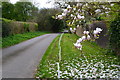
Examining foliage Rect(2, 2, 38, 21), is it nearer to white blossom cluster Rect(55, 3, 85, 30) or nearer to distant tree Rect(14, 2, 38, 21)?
distant tree Rect(14, 2, 38, 21)

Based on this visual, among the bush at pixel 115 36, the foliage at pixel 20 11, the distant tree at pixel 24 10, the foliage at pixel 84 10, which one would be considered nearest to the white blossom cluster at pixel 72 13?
the foliage at pixel 84 10

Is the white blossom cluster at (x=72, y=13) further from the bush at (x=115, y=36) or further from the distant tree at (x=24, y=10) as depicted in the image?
the distant tree at (x=24, y=10)

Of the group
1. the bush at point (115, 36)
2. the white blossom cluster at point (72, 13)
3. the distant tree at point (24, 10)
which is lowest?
the bush at point (115, 36)

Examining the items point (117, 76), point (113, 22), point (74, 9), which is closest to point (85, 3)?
point (74, 9)

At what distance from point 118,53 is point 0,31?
26.5 feet

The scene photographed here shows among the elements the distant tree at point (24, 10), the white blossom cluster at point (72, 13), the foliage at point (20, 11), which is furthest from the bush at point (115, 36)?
the distant tree at point (24, 10)

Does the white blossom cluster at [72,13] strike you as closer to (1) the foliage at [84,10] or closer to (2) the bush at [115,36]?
(1) the foliage at [84,10]

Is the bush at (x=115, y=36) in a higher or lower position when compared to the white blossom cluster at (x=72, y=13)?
lower

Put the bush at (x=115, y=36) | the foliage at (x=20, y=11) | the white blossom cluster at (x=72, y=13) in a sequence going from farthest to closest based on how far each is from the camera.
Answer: the foliage at (x=20, y=11) → the bush at (x=115, y=36) → the white blossom cluster at (x=72, y=13)

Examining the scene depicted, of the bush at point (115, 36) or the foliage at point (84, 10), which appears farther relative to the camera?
the bush at point (115, 36)

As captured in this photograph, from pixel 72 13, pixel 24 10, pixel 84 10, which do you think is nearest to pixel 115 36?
pixel 84 10

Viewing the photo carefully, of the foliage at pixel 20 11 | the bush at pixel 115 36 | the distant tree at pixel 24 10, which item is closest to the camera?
the bush at pixel 115 36

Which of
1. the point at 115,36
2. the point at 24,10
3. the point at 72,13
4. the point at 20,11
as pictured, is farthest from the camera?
the point at 24,10

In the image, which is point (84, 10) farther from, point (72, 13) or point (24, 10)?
point (24, 10)
